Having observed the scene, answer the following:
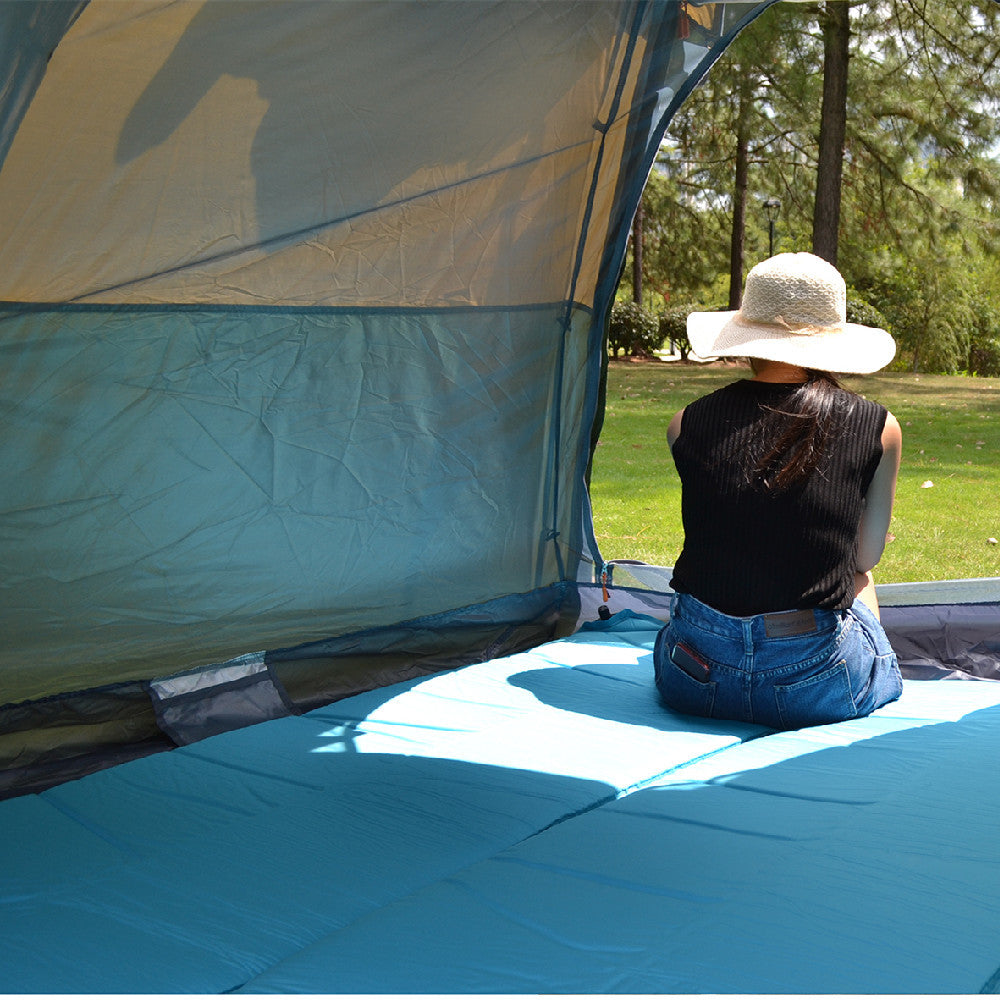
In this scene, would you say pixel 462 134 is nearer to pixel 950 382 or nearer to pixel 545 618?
pixel 545 618

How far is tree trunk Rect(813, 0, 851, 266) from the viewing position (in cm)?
1051

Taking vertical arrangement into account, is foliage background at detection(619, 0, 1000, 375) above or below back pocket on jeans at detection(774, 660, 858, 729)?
above

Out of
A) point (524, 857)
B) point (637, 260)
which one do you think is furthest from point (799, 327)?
point (637, 260)

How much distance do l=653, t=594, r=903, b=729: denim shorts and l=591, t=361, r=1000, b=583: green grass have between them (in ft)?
3.39

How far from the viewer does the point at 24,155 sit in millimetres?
2623

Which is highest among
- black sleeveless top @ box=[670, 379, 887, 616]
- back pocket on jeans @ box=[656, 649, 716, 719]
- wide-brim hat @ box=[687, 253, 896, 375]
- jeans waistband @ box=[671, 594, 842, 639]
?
wide-brim hat @ box=[687, 253, 896, 375]

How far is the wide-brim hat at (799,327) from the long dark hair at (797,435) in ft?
0.28

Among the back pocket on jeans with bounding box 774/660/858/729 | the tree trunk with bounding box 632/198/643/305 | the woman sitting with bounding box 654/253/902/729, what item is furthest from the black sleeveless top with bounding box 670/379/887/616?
the tree trunk with bounding box 632/198/643/305

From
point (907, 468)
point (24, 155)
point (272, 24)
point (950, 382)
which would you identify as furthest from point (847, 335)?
point (950, 382)

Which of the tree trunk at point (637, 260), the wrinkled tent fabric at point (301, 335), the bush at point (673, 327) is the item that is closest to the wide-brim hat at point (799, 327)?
the wrinkled tent fabric at point (301, 335)

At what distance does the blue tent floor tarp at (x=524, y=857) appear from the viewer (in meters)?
1.76

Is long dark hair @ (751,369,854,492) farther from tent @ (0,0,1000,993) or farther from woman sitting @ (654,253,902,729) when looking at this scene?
tent @ (0,0,1000,993)

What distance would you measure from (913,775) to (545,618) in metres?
1.63

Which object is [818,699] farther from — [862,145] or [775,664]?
[862,145]
